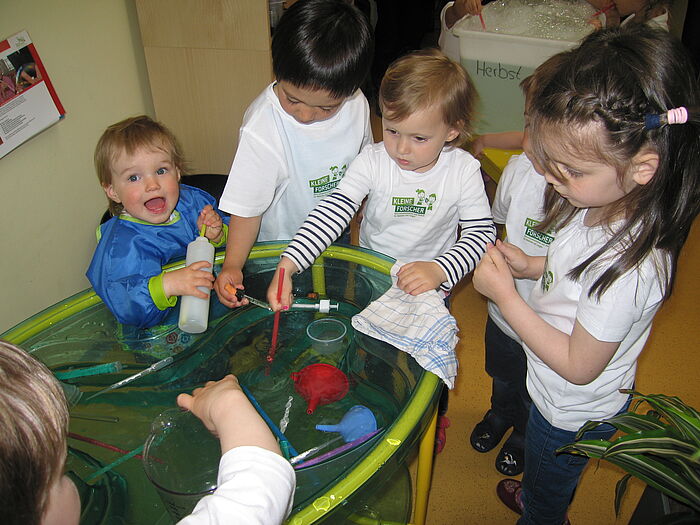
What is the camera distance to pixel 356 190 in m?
1.16

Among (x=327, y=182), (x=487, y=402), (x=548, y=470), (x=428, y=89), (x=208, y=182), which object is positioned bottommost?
(x=487, y=402)

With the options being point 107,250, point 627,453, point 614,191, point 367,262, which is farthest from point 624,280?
point 107,250

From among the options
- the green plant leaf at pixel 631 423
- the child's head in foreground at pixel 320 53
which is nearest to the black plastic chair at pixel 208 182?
the child's head in foreground at pixel 320 53

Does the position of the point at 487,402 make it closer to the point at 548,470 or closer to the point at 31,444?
the point at 548,470

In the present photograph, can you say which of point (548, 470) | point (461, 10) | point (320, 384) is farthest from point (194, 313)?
point (461, 10)

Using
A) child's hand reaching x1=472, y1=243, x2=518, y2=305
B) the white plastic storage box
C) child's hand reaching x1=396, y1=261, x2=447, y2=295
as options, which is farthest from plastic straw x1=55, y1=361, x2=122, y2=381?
the white plastic storage box

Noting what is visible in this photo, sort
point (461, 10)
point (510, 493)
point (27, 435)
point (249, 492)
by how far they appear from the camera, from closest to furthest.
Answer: point (27, 435), point (249, 492), point (510, 493), point (461, 10)

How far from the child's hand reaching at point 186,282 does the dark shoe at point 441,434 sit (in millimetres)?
790

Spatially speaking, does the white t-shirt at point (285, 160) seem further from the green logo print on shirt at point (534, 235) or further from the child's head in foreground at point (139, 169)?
the green logo print on shirt at point (534, 235)

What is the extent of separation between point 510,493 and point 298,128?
3.46 ft

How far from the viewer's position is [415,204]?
1.16 meters

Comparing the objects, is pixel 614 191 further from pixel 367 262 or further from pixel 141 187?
pixel 141 187

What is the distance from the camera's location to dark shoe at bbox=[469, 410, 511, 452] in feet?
4.99

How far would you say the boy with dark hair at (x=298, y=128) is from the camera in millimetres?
Result: 1046
